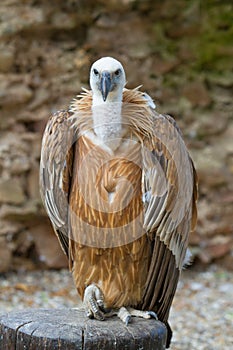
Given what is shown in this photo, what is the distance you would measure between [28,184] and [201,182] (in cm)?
158

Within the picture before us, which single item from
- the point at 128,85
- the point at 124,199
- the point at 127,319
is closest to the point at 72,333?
the point at 127,319

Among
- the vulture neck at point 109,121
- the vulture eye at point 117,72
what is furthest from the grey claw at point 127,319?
the vulture eye at point 117,72

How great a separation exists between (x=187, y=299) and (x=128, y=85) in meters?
1.98

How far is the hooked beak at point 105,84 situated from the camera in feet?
9.80

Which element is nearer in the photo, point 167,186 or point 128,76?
point 167,186

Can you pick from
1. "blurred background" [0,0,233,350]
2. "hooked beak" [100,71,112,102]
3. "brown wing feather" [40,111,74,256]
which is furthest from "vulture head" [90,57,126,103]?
"blurred background" [0,0,233,350]

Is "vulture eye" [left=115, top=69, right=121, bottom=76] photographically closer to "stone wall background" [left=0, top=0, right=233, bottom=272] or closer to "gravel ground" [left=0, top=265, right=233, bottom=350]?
"gravel ground" [left=0, top=265, right=233, bottom=350]

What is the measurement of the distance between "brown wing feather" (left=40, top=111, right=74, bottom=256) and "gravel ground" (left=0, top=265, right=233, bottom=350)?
5.91 feet

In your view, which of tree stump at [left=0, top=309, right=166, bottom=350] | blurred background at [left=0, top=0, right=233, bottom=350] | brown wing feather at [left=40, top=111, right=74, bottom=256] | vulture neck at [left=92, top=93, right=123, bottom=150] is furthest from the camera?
blurred background at [left=0, top=0, right=233, bottom=350]

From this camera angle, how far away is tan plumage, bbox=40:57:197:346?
3066mm

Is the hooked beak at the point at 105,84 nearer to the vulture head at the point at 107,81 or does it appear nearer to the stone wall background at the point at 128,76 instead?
the vulture head at the point at 107,81

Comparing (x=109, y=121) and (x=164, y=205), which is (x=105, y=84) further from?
(x=164, y=205)

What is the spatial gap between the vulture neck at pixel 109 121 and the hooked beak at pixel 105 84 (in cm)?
7

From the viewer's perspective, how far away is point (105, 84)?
9.82 ft
